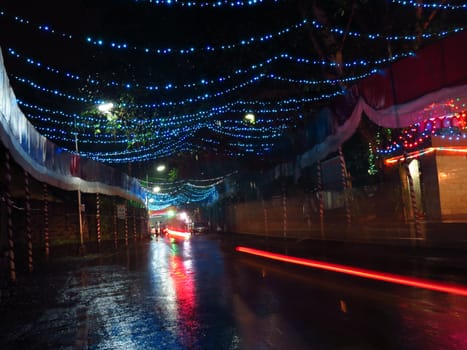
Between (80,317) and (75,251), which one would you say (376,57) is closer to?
(80,317)

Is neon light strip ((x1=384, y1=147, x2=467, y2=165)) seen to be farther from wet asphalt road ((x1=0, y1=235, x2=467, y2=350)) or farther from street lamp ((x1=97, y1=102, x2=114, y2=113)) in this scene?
street lamp ((x1=97, y1=102, x2=114, y2=113))

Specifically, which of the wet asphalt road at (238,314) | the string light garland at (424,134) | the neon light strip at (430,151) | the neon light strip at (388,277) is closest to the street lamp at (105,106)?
the wet asphalt road at (238,314)

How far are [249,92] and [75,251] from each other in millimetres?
11729

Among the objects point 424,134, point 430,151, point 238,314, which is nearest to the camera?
point 238,314

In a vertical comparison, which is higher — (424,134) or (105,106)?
(105,106)

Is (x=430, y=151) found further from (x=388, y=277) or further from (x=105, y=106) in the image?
(x=105, y=106)

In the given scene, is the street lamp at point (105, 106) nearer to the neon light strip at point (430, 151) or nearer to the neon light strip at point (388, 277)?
the neon light strip at point (388, 277)

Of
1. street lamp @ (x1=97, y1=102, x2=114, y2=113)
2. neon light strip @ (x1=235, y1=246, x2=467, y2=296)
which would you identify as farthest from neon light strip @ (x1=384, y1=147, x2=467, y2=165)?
street lamp @ (x1=97, y1=102, x2=114, y2=113)

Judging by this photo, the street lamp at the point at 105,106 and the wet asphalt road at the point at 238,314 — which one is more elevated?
the street lamp at the point at 105,106

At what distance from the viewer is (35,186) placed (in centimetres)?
1827

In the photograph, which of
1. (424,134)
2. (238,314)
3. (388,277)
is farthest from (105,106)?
(238,314)

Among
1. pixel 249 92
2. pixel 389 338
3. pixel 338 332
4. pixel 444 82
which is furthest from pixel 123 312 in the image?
pixel 249 92

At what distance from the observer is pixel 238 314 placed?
7.17 m

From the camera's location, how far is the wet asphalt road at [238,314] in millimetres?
5656
